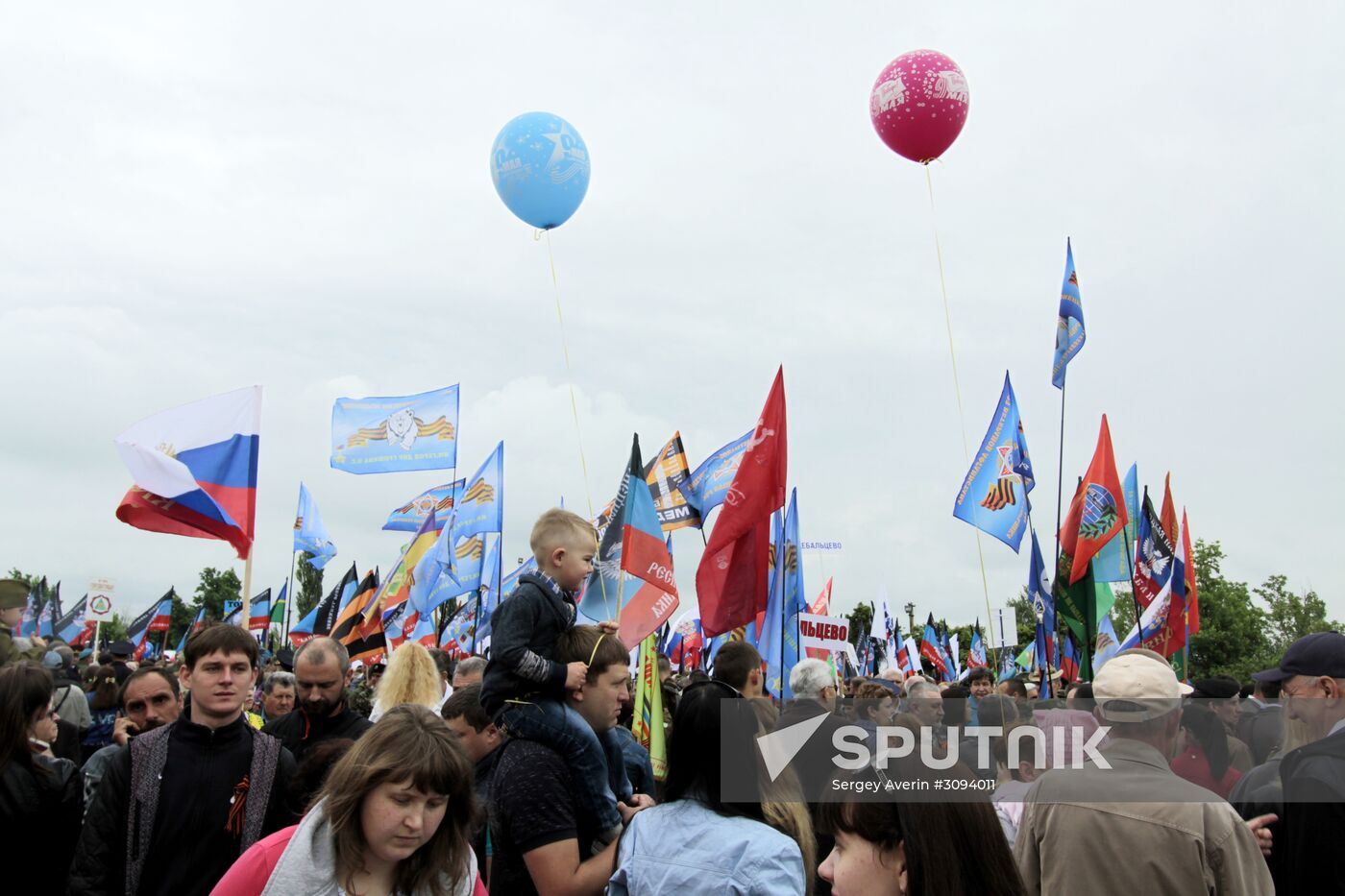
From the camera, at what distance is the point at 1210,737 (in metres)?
6.92

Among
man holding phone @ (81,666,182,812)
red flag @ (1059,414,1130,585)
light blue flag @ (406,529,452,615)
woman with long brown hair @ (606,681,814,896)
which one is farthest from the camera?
light blue flag @ (406,529,452,615)

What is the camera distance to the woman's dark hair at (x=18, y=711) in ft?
14.2

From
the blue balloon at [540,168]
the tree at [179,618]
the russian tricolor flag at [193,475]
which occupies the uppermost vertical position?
the blue balloon at [540,168]

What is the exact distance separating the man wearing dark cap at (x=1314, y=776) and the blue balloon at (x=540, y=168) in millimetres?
8732

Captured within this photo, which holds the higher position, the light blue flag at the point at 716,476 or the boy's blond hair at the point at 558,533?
the light blue flag at the point at 716,476

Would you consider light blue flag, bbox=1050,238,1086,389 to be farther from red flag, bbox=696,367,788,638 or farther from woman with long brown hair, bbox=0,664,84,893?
woman with long brown hair, bbox=0,664,84,893

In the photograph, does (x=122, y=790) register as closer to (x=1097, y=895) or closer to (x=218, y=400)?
(x=1097, y=895)

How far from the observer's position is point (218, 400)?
10383 mm

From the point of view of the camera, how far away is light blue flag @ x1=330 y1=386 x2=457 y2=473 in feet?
59.0

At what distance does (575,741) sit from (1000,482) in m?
10.7

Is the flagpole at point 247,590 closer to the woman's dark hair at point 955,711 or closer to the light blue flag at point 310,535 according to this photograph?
the woman's dark hair at point 955,711

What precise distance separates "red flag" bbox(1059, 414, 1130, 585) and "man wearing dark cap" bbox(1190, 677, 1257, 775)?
316 cm

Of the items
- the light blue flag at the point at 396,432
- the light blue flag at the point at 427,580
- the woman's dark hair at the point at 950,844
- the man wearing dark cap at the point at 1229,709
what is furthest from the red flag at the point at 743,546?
the light blue flag at the point at 427,580

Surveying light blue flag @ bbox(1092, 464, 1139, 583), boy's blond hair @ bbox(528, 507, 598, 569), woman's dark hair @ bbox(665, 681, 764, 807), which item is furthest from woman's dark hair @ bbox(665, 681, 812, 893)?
light blue flag @ bbox(1092, 464, 1139, 583)
